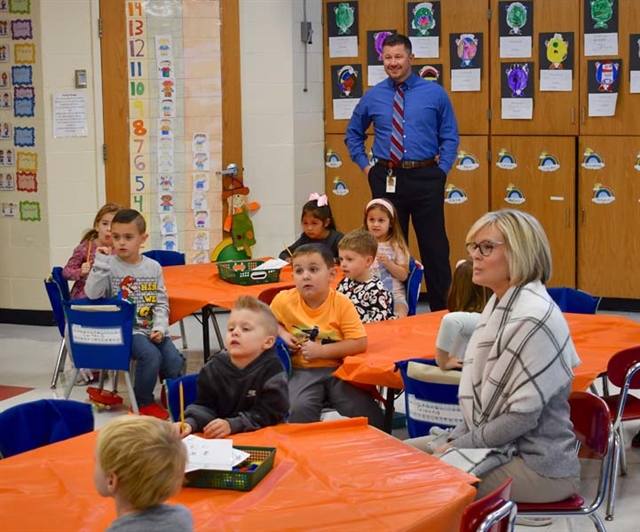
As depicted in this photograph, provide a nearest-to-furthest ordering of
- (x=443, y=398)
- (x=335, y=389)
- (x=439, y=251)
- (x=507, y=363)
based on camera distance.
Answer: (x=507, y=363)
(x=443, y=398)
(x=335, y=389)
(x=439, y=251)

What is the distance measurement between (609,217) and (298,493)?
18.7 ft

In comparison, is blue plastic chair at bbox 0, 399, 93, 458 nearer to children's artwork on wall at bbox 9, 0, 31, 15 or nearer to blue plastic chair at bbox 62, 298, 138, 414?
Answer: blue plastic chair at bbox 62, 298, 138, 414

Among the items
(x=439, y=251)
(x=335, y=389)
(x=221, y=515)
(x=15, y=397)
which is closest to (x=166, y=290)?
(x=15, y=397)

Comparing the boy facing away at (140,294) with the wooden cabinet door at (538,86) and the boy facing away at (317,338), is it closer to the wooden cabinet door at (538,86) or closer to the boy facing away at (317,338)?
the boy facing away at (317,338)

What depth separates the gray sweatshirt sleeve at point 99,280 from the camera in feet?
18.3

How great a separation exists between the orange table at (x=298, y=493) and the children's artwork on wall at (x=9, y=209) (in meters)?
5.10

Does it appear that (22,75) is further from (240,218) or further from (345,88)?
(345,88)

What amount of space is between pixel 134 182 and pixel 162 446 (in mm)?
5831

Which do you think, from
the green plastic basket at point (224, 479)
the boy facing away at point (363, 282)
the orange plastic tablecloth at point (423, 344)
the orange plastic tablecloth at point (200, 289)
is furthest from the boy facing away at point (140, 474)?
the orange plastic tablecloth at point (200, 289)

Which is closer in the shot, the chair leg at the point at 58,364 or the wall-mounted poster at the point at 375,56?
the chair leg at the point at 58,364

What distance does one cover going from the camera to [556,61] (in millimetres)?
7852

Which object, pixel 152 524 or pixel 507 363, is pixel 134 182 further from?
pixel 152 524

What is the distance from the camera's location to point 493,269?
10.5 ft

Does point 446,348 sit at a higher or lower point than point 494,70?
lower
